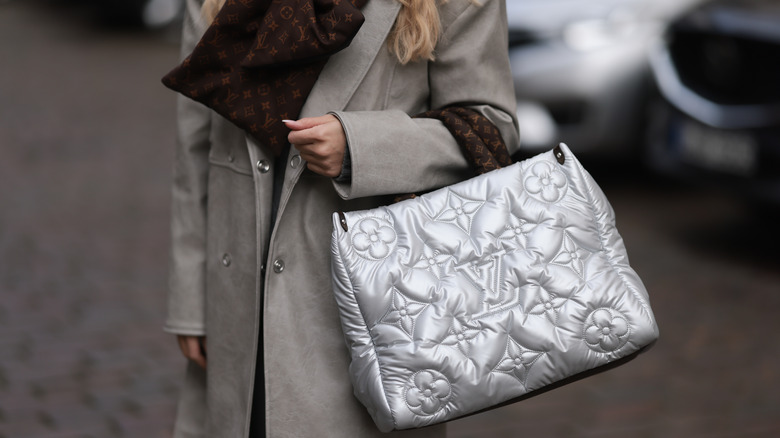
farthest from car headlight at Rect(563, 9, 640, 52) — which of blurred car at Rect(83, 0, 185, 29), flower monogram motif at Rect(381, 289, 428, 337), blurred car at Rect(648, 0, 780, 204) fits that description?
blurred car at Rect(83, 0, 185, 29)

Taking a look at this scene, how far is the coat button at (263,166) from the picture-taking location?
78.5 inches

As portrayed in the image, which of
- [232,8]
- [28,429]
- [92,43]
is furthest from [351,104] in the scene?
[92,43]

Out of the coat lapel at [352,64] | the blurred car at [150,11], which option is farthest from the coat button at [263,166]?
the blurred car at [150,11]

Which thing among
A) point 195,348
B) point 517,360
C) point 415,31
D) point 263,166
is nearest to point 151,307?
point 195,348

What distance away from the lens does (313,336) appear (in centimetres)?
202

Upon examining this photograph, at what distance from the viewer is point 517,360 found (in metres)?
1.77

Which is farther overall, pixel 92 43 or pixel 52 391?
pixel 92 43

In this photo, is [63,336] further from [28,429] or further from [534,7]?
[534,7]

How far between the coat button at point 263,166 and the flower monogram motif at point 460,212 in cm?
38

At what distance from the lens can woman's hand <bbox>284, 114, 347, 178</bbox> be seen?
6.02ft

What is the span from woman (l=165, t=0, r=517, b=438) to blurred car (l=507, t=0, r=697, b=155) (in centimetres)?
421

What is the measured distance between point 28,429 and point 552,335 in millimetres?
2492

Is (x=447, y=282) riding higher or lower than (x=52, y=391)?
higher

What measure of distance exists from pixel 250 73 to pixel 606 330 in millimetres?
825
